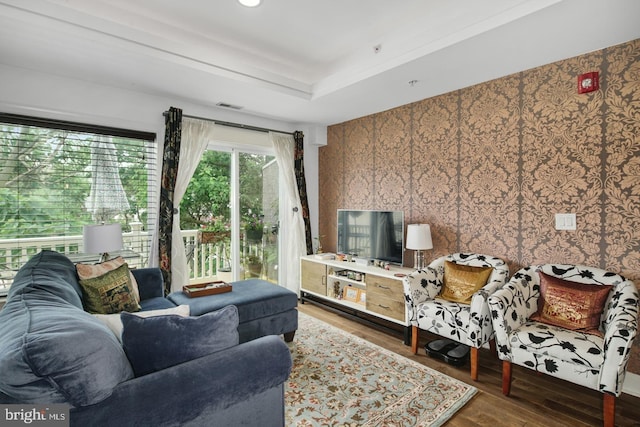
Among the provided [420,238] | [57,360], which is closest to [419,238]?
[420,238]

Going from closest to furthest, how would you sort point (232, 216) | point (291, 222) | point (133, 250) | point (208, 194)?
1. point (133, 250)
2. point (208, 194)
3. point (232, 216)
4. point (291, 222)

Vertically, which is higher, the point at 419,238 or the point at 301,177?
the point at 301,177

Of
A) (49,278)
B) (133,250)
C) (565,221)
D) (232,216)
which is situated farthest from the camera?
(232,216)

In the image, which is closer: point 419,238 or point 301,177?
point 419,238

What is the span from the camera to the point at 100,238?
111 inches

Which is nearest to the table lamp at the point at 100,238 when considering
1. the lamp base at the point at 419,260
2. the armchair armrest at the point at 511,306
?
the lamp base at the point at 419,260

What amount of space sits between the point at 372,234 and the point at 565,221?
186 cm

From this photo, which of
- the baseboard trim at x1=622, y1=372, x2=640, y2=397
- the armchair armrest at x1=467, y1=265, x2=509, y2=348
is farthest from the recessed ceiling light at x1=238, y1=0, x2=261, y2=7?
the baseboard trim at x1=622, y1=372, x2=640, y2=397

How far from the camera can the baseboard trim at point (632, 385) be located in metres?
2.45

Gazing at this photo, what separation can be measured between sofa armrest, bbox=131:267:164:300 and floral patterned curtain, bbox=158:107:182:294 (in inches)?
18.6

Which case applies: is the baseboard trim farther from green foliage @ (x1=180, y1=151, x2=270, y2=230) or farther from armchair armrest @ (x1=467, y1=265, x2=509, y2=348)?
green foliage @ (x1=180, y1=151, x2=270, y2=230)

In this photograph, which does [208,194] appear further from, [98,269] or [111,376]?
[111,376]

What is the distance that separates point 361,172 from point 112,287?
3.11m

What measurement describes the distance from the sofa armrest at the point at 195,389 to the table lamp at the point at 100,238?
2.00 m
